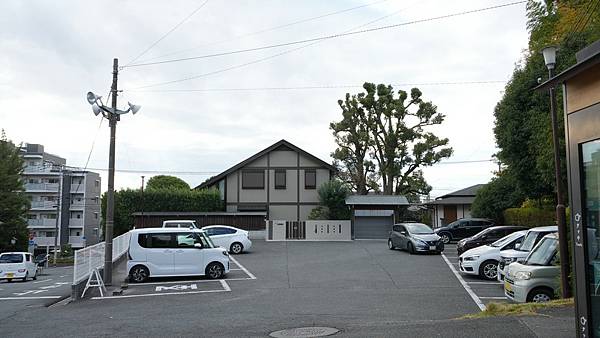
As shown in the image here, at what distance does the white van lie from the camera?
1722cm

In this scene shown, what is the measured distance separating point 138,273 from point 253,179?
23390 millimetres

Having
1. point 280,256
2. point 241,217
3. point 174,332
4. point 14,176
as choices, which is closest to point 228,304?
point 174,332

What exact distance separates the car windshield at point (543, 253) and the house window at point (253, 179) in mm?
30177

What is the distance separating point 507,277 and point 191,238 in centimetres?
1058

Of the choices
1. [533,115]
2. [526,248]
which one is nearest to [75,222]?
[533,115]

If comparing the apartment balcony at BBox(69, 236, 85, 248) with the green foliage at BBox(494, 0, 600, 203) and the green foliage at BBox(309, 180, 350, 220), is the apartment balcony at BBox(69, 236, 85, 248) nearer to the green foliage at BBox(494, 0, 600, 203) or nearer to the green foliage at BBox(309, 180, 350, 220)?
the green foliage at BBox(309, 180, 350, 220)

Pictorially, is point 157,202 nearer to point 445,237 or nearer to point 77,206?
point 445,237

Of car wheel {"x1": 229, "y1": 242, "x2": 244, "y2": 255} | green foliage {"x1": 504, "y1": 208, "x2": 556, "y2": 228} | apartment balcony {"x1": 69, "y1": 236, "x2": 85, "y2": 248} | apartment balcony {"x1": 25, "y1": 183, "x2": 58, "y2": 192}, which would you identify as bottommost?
apartment balcony {"x1": 69, "y1": 236, "x2": 85, "y2": 248}

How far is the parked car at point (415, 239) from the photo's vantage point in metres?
24.0

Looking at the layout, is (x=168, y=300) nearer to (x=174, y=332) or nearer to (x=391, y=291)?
(x=174, y=332)

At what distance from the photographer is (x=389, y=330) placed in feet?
25.0

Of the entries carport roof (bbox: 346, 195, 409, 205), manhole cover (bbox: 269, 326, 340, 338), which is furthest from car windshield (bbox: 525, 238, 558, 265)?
carport roof (bbox: 346, 195, 409, 205)

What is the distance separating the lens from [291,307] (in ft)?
38.5

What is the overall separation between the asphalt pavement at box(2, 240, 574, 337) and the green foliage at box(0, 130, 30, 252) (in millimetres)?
35761
